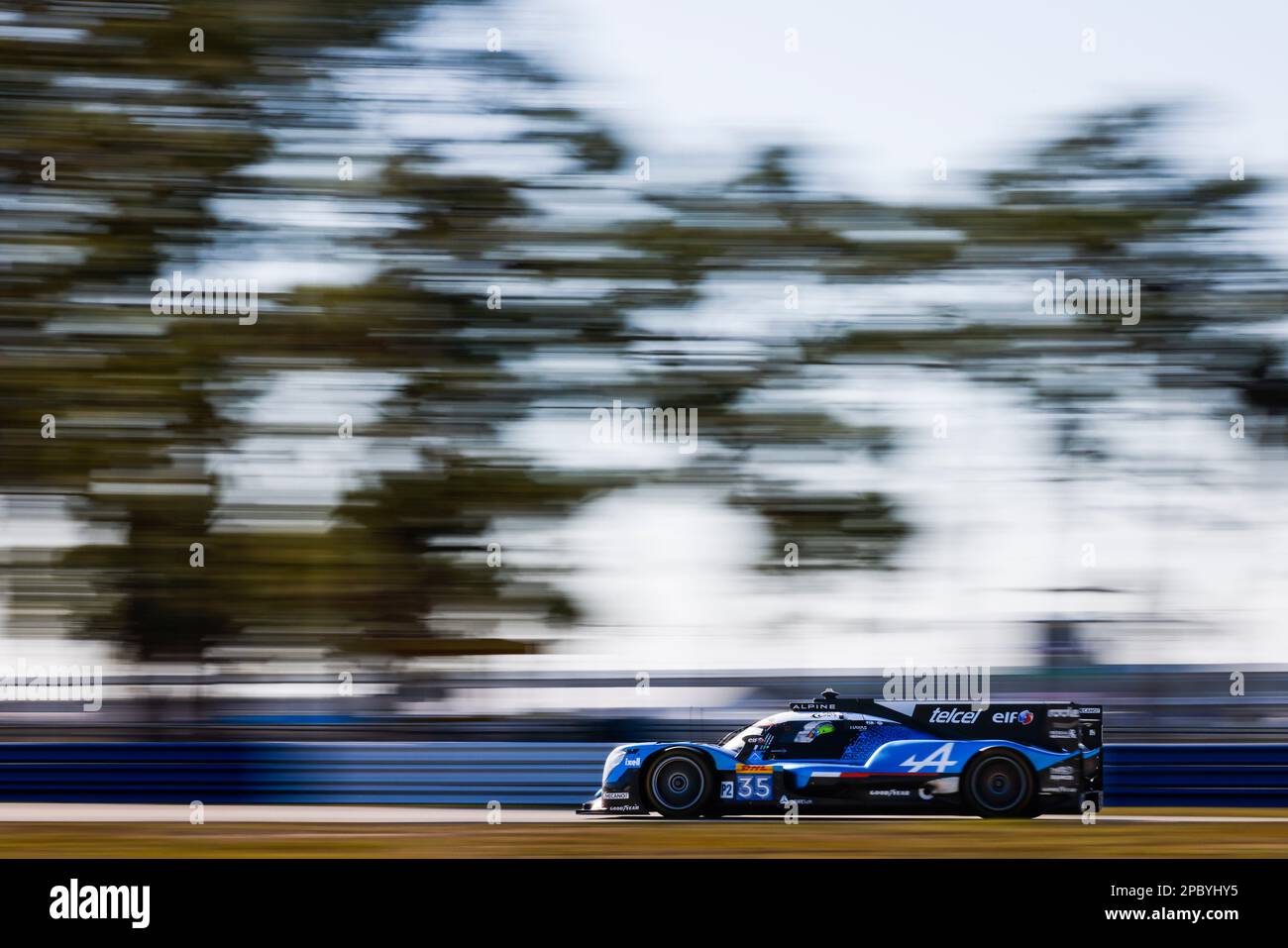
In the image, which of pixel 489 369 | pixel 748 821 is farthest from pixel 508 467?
pixel 748 821

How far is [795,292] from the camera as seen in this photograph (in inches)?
205

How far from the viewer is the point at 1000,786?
562 centimetres

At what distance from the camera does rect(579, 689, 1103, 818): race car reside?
18.1ft

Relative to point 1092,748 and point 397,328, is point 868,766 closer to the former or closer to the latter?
point 1092,748

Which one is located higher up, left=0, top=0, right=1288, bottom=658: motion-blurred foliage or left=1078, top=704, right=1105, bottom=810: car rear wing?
left=0, top=0, right=1288, bottom=658: motion-blurred foliage

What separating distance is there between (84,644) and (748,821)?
2.77m
